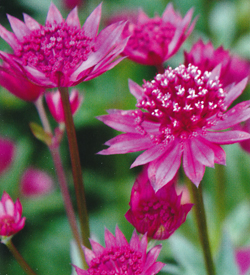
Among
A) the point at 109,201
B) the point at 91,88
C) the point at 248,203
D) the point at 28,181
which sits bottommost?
the point at 248,203

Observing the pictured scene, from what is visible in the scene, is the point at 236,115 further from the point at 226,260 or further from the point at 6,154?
the point at 6,154

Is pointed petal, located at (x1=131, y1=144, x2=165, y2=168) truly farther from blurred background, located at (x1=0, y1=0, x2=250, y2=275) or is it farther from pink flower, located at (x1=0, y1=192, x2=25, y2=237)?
blurred background, located at (x1=0, y1=0, x2=250, y2=275)

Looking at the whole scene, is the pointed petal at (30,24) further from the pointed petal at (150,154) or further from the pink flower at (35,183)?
the pink flower at (35,183)

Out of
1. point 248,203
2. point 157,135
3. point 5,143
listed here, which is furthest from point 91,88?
point 157,135

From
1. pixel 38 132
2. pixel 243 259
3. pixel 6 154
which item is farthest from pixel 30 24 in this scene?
pixel 243 259

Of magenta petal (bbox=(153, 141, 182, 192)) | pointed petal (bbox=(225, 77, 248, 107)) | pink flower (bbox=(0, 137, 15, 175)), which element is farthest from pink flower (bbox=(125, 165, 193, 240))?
pink flower (bbox=(0, 137, 15, 175))

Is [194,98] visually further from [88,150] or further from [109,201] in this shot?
[109,201]

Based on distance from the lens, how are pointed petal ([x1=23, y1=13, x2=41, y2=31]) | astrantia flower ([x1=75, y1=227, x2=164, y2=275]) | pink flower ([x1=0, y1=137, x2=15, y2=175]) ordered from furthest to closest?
pink flower ([x1=0, y1=137, x2=15, y2=175])
pointed petal ([x1=23, y1=13, x2=41, y2=31])
astrantia flower ([x1=75, y1=227, x2=164, y2=275])
